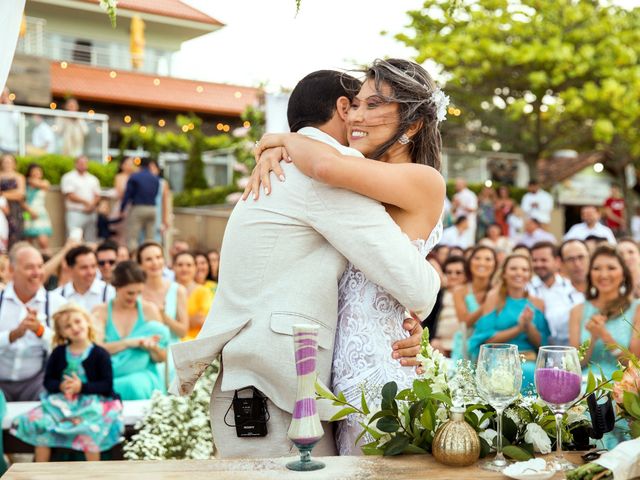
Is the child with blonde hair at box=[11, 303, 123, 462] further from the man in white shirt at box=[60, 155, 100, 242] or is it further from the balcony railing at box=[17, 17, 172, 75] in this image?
the balcony railing at box=[17, 17, 172, 75]

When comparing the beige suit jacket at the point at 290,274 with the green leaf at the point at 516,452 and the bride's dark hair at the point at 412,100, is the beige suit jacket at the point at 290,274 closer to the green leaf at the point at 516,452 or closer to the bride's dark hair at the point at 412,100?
the bride's dark hair at the point at 412,100

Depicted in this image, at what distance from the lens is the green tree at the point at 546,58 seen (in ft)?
58.4

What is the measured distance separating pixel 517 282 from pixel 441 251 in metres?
2.99

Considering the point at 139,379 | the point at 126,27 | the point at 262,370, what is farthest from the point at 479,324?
the point at 126,27

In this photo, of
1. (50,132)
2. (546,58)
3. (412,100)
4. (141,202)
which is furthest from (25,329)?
(546,58)

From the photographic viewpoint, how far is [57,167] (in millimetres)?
13688

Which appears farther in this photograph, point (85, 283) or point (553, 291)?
point (553, 291)

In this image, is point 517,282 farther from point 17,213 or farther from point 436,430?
point 17,213

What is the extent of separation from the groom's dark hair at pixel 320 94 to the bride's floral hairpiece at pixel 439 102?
0.74 feet

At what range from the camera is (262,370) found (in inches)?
88.9

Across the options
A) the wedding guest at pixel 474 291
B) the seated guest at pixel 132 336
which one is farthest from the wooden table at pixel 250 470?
the wedding guest at pixel 474 291

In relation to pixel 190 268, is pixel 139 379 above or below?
below

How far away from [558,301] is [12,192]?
23.0ft

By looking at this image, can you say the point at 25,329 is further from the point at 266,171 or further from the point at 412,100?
the point at 412,100
